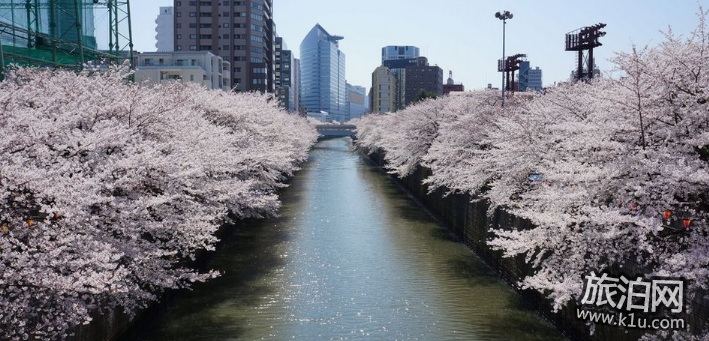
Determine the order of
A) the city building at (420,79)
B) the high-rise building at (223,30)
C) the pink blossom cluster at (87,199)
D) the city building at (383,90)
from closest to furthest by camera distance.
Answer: the pink blossom cluster at (87,199)
the high-rise building at (223,30)
the city building at (420,79)
the city building at (383,90)

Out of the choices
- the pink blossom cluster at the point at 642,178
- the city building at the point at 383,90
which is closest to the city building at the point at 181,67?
the pink blossom cluster at the point at 642,178

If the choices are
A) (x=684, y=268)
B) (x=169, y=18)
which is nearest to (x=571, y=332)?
(x=684, y=268)

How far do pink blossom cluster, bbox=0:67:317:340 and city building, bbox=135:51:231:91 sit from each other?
62839mm

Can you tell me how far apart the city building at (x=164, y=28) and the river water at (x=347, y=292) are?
165831mm

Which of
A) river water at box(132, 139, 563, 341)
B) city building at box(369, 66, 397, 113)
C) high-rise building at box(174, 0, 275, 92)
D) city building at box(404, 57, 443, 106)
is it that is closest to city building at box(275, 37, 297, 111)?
city building at box(369, 66, 397, 113)

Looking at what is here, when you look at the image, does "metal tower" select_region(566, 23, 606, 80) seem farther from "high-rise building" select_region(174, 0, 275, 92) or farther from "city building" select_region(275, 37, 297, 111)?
"city building" select_region(275, 37, 297, 111)

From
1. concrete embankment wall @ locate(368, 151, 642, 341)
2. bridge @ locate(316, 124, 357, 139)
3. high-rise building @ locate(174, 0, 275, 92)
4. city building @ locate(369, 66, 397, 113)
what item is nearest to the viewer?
concrete embankment wall @ locate(368, 151, 642, 341)

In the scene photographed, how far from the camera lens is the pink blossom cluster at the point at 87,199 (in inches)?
369

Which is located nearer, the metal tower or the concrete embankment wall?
the concrete embankment wall

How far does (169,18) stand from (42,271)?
187568 mm

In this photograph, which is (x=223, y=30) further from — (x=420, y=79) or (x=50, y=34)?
(x=420, y=79)

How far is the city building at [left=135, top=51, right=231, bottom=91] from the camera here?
8050 cm

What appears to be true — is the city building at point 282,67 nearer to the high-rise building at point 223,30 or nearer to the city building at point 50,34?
the high-rise building at point 223,30

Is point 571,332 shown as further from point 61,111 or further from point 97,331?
point 61,111
